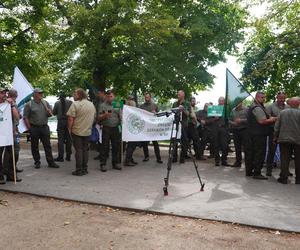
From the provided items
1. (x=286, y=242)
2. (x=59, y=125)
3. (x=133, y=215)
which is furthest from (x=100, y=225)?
(x=59, y=125)

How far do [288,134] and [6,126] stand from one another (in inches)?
246

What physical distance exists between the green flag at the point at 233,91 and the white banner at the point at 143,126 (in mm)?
1589

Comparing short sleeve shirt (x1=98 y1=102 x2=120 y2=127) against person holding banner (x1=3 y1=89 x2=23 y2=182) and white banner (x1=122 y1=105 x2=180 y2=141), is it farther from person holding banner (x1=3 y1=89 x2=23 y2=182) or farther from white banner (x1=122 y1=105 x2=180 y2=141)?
person holding banner (x1=3 y1=89 x2=23 y2=182)

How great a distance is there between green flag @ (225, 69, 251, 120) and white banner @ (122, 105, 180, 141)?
1.59 metres

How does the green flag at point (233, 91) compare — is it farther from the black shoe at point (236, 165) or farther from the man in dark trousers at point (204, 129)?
the man in dark trousers at point (204, 129)

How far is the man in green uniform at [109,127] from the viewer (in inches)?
416

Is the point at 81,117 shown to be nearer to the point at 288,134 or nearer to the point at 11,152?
the point at 11,152

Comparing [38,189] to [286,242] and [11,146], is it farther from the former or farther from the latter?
[286,242]

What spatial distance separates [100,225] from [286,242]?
8.44 feet

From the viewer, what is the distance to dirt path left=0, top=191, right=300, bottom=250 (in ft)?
16.9

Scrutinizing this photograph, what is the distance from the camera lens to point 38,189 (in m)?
8.12

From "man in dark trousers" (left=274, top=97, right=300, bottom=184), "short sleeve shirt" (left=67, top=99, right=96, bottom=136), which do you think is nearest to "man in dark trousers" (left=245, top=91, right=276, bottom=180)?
"man in dark trousers" (left=274, top=97, right=300, bottom=184)

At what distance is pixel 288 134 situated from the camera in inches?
367

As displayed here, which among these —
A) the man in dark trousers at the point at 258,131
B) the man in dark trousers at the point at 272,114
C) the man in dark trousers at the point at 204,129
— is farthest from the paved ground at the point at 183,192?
the man in dark trousers at the point at 204,129
